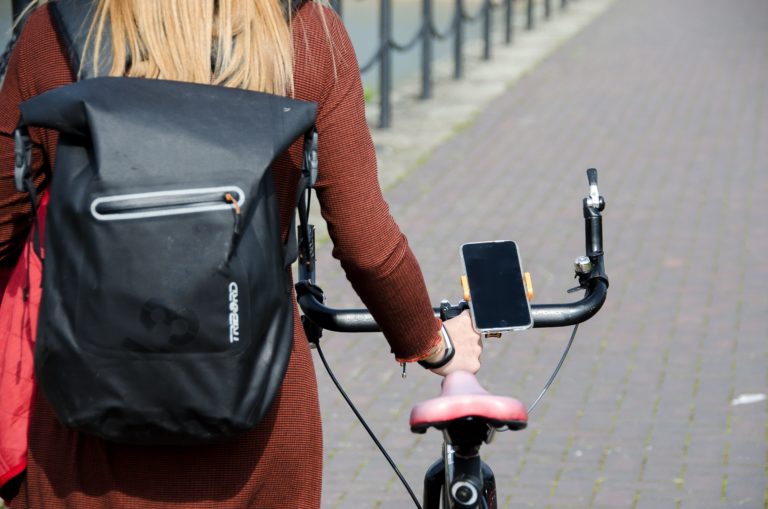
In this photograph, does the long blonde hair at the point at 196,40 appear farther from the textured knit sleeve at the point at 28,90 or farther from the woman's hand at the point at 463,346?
the woman's hand at the point at 463,346

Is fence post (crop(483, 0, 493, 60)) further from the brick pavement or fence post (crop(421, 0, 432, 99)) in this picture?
fence post (crop(421, 0, 432, 99))

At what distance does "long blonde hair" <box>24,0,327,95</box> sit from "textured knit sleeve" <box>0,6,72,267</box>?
83 millimetres

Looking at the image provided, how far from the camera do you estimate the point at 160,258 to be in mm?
1699

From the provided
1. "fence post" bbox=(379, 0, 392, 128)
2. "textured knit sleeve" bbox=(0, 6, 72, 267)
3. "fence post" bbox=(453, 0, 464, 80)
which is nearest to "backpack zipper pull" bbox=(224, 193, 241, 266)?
"textured knit sleeve" bbox=(0, 6, 72, 267)

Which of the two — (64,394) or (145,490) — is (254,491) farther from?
(64,394)

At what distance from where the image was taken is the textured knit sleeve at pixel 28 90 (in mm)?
1911

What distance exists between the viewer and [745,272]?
23.0ft

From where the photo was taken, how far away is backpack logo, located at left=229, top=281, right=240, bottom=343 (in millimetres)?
1731

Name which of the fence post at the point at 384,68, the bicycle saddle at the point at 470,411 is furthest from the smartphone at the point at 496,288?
the fence post at the point at 384,68

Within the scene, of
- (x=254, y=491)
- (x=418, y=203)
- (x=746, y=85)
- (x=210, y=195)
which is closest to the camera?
(x=210, y=195)

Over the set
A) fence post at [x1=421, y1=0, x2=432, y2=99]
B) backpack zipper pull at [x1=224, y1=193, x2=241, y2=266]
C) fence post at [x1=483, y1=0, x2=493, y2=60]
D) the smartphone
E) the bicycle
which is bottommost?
fence post at [x1=483, y1=0, x2=493, y2=60]

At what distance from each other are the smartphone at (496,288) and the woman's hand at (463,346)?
0.06 m

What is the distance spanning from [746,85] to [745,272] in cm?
647

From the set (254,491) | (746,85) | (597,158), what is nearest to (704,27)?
(746,85)
